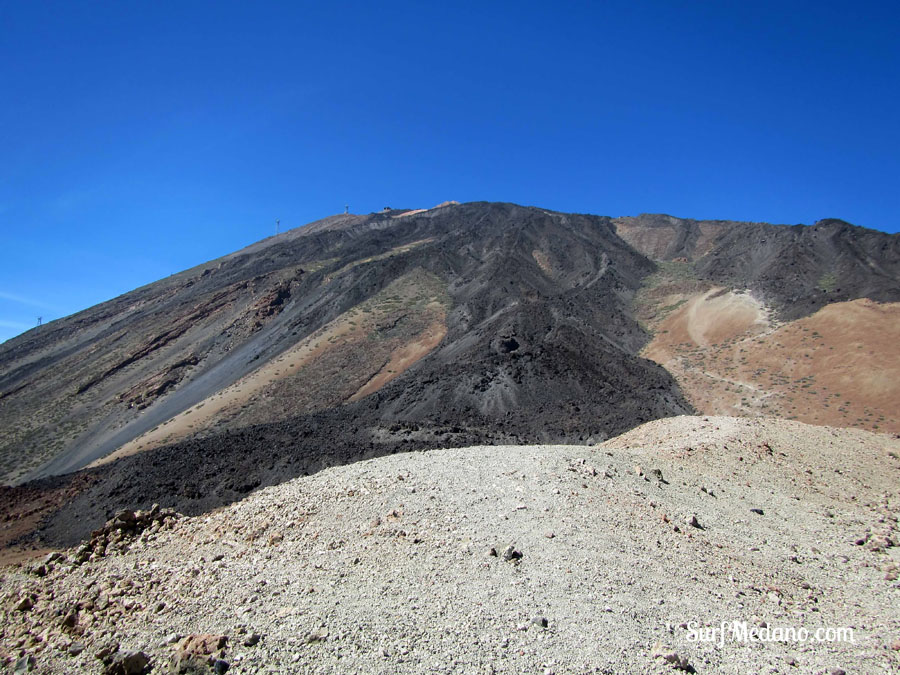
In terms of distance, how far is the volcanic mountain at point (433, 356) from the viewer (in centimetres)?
2520

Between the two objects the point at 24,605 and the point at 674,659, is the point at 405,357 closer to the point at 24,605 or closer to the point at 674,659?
the point at 24,605

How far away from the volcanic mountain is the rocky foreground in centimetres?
937

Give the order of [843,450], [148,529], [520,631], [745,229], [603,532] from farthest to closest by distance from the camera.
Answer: [745,229] → [843,450] → [148,529] → [603,532] → [520,631]

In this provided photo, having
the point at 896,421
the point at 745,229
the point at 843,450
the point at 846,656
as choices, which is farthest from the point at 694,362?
the point at 745,229

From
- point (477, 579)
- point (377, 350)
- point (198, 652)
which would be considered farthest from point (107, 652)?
point (377, 350)

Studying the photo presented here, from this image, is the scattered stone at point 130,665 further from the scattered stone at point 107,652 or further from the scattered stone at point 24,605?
the scattered stone at point 24,605

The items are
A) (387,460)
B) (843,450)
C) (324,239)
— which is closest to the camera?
(387,460)

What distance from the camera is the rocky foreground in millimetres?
7055

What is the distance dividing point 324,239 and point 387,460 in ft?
295

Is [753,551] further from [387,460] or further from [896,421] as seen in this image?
[896,421]

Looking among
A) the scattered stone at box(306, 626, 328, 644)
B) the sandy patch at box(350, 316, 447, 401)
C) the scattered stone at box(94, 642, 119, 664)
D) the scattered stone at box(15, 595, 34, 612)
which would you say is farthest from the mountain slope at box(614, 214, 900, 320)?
the scattered stone at box(15, 595, 34, 612)

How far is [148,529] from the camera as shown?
40.0 ft

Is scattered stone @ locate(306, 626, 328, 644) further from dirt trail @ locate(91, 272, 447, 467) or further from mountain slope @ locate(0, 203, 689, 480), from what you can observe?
dirt trail @ locate(91, 272, 447, 467)

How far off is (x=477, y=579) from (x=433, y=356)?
33.1 m
